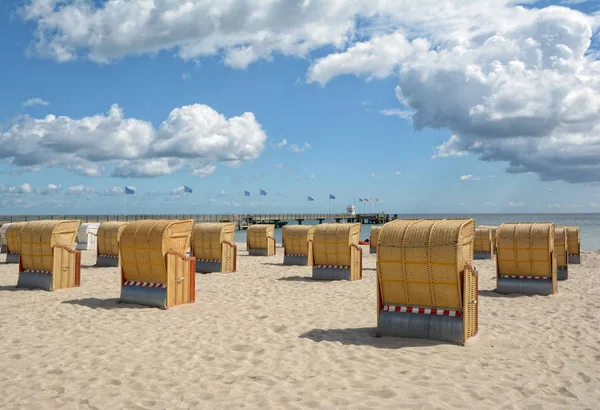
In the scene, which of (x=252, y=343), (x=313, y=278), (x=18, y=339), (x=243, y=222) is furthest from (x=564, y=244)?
(x=243, y=222)

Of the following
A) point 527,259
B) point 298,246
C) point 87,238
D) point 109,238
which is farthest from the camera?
point 87,238

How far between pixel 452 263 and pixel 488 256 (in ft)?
65.3

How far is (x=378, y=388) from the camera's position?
647 centimetres

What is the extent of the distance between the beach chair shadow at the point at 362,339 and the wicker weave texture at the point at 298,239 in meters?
12.8

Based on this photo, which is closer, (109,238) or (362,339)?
(362,339)

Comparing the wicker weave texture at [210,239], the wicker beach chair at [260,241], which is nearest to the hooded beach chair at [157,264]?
the wicker weave texture at [210,239]

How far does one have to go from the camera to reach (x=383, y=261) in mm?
9141

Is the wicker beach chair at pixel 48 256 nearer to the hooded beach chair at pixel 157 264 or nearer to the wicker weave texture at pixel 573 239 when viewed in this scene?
the hooded beach chair at pixel 157 264

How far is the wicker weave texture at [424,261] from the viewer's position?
8.64 meters

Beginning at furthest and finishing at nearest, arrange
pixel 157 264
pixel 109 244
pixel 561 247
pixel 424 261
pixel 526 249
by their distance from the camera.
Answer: pixel 109 244 < pixel 561 247 < pixel 526 249 < pixel 157 264 < pixel 424 261

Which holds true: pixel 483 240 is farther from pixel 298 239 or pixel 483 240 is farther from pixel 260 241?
pixel 260 241

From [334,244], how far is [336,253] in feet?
1.22

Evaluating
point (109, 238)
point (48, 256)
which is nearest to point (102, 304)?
point (48, 256)

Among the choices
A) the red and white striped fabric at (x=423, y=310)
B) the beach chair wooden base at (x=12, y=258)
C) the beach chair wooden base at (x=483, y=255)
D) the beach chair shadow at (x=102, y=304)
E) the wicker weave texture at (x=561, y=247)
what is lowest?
the beach chair wooden base at (x=483, y=255)
